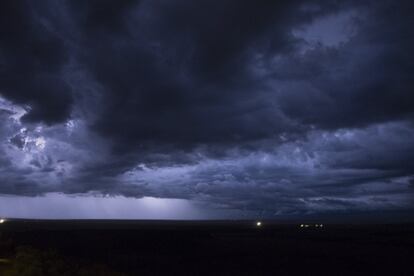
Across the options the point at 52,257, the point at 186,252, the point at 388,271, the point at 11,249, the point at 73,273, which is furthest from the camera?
the point at 186,252

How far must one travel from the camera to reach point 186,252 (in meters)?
79.8

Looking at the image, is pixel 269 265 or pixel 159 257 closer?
pixel 269 265

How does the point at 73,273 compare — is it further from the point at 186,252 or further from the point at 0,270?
the point at 186,252

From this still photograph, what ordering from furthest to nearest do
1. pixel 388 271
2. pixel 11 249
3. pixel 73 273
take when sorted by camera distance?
pixel 388 271 → pixel 11 249 → pixel 73 273

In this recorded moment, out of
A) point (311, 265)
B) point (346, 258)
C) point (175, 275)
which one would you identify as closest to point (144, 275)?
point (175, 275)

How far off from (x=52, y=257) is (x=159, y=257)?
28370 millimetres

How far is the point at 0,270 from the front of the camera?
3484 centimetres

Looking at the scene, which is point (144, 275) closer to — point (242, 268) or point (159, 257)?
point (242, 268)

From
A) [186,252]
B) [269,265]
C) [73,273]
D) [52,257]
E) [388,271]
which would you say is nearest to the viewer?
[73,273]

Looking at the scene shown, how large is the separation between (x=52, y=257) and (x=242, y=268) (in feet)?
78.8

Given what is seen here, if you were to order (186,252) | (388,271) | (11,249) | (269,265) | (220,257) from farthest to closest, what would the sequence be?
1. (186,252)
2. (220,257)
3. (269,265)
4. (388,271)
5. (11,249)

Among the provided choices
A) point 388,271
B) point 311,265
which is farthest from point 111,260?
point 388,271

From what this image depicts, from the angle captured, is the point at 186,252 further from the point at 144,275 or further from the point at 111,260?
the point at 144,275

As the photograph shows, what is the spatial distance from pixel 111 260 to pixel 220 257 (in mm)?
16557
